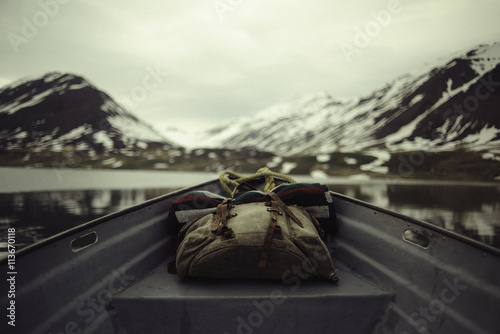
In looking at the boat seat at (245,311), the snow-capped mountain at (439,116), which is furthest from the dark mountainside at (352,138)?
the boat seat at (245,311)

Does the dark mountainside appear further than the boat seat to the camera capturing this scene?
Yes

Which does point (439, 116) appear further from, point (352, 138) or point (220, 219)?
point (220, 219)

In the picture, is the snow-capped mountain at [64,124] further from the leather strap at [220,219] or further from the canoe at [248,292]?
the canoe at [248,292]

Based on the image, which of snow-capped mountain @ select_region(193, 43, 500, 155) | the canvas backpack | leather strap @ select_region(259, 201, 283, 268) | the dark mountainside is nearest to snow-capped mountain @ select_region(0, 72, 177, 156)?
the dark mountainside

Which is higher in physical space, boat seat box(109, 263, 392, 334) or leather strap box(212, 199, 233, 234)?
leather strap box(212, 199, 233, 234)

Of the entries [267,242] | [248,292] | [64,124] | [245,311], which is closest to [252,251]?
[267,242]

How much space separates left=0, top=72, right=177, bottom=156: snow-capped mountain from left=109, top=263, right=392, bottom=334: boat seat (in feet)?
431

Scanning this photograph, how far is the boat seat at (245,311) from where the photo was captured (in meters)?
2.19

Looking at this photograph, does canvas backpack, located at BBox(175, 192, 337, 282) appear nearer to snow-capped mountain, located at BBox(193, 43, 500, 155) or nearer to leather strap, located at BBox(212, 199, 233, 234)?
leather strap, located at BBox(212, 199, 233, 234)

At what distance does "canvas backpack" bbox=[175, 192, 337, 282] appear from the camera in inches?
93.0

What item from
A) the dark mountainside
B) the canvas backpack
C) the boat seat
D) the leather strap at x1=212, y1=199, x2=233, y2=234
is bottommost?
the boat seat

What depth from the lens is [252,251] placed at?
2.36 meters

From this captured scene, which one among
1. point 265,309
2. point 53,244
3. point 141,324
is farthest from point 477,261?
point 53,244

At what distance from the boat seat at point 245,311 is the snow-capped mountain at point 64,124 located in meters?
131
